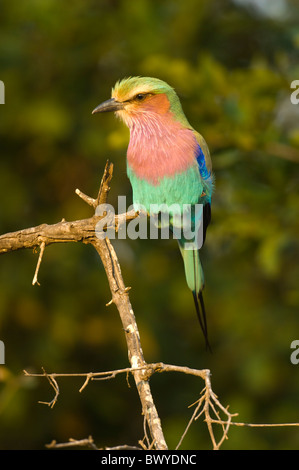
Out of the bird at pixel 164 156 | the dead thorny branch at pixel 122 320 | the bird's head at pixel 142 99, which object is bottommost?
the dead thorny branch at pixel 122 320

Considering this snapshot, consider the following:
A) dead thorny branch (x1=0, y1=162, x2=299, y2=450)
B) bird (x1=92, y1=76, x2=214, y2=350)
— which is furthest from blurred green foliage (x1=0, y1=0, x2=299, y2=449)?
dead thorny branch (x1=0, y1=162, x2=299, y2=450)

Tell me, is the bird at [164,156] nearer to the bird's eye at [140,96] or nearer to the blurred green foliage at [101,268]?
the bird's eye at [140,96]

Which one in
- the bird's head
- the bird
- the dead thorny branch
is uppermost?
the bird's head

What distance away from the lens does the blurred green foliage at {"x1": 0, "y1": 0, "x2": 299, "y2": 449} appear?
211 inches

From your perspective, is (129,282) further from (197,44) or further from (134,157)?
(134,157)

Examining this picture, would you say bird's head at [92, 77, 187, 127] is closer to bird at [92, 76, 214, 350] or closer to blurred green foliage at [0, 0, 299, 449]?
bird at [92, 76, 214, 350]

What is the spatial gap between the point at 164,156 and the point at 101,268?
2.74m

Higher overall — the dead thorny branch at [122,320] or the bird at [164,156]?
the bird at [164,156]

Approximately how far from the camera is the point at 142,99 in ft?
10.6

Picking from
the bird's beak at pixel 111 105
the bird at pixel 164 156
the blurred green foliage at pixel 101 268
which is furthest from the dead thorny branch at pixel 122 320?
the blurred green foliage at pixel 101 268

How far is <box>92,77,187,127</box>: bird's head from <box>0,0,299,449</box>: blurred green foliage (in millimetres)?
1918

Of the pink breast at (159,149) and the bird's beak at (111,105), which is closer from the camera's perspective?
the pink breast at (159,149)

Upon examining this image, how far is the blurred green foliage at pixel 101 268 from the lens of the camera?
17.6ft

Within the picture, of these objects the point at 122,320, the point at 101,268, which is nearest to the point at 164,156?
the point at 122,320
